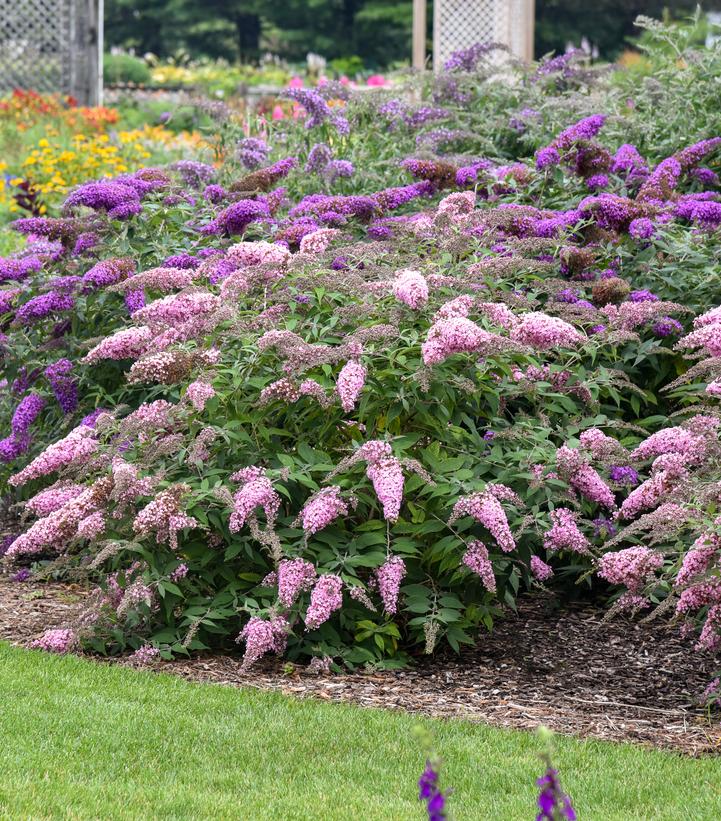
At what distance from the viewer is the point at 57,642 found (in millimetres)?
4605

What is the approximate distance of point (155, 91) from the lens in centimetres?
2894

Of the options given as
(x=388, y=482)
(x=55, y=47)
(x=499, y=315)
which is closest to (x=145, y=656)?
(x=388, y=482)

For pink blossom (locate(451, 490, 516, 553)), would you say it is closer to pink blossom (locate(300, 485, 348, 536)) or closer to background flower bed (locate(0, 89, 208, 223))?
pink blossom (locate(300, 485, 348, 536))

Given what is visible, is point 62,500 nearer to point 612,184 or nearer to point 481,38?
point 612,184

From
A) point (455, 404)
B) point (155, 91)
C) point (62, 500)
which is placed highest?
point (155, 91)

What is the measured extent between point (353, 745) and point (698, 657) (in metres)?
1.62

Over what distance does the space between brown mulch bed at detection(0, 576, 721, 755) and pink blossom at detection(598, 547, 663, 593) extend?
1.45 ft

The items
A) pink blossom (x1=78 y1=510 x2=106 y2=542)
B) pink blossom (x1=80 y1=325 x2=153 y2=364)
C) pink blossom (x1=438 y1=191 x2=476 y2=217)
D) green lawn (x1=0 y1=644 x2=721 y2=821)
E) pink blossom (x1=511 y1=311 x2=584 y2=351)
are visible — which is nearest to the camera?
green lawn (x1=0 y1=644 x2=721 y2=821)

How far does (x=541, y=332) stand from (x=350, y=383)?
82 centimetres

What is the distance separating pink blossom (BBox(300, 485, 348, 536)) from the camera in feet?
14.1

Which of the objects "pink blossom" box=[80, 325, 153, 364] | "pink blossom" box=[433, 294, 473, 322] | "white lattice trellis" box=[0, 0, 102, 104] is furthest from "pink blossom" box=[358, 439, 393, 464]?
"white lattice trellis" box=[0, 0, 102, 104]

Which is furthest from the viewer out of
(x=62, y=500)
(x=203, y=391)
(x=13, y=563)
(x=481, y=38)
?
(x=481, y=38)

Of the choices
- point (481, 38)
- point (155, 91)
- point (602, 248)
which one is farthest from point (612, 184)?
point (155, 91)

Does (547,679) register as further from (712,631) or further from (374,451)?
(374,451)
